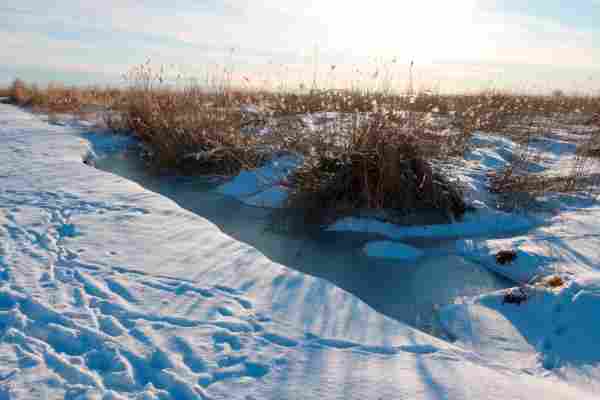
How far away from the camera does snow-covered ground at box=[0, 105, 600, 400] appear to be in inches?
79.0

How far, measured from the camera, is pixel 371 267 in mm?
3666

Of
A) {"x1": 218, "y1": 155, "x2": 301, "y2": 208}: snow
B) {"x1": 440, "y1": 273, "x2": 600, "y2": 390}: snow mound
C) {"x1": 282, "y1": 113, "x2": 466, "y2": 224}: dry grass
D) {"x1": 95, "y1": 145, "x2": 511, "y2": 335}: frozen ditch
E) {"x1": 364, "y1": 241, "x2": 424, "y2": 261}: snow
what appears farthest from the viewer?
{"x1": 218, "y1": 155, "x2": 301, "y2": 208}: snow

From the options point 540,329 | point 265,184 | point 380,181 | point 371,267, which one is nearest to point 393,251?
point 371,267

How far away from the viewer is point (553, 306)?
2920mm

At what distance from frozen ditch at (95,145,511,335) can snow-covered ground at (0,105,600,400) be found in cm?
25

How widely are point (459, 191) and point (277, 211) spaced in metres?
1.91

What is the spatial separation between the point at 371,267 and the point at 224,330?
1595 millimetres

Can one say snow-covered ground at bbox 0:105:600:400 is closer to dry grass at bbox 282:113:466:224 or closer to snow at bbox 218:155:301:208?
dry grass at bbox 282:113:466:224

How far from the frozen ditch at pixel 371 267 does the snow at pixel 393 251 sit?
0.21 feet

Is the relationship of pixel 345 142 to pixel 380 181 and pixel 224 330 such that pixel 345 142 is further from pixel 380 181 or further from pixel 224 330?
pixel 224 330

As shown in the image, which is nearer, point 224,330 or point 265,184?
point 224,330

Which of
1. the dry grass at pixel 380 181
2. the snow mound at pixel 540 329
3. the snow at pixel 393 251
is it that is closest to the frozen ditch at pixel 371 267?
the snow at pixel 393 251

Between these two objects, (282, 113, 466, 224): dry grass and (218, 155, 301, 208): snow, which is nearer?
(282, 113, 466, 224): dry grass

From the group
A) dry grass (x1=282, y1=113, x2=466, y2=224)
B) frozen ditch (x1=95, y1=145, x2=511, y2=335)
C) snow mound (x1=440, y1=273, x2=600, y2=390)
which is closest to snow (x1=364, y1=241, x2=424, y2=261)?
frozen ditch (x1=95, y1=145, x2=511, y2=335)
